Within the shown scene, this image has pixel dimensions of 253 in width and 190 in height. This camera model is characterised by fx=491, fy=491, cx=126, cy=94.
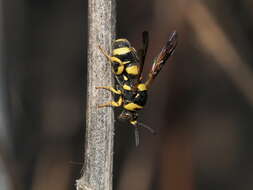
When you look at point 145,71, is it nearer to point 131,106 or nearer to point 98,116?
point 131,106

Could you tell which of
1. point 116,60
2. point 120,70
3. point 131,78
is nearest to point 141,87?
point 131,78

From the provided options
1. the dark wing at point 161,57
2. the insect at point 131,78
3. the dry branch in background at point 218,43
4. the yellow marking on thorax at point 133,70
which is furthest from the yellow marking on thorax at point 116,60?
the dry branch in background at point 218,43

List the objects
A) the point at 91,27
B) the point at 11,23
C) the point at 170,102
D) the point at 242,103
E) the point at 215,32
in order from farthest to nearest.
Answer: the point at 242,103 → the point at 170,102 → the point at 215,32 → the point at 11,23 → the point at 91,27

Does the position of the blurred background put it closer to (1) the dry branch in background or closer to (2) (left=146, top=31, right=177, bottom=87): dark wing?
(1) the dry branch in background

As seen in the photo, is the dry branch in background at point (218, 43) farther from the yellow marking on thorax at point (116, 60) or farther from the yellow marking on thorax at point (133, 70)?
the yellow marking on thorax at point (116, 60)

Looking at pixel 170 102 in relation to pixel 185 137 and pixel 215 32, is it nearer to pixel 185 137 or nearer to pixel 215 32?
pixel 185 137

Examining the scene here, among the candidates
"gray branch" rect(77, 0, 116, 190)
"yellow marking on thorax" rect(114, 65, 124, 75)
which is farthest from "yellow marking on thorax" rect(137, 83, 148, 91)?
"gray branch" rect(77, 0, 116, 190)

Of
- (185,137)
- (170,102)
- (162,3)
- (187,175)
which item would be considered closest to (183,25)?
(162,3)
